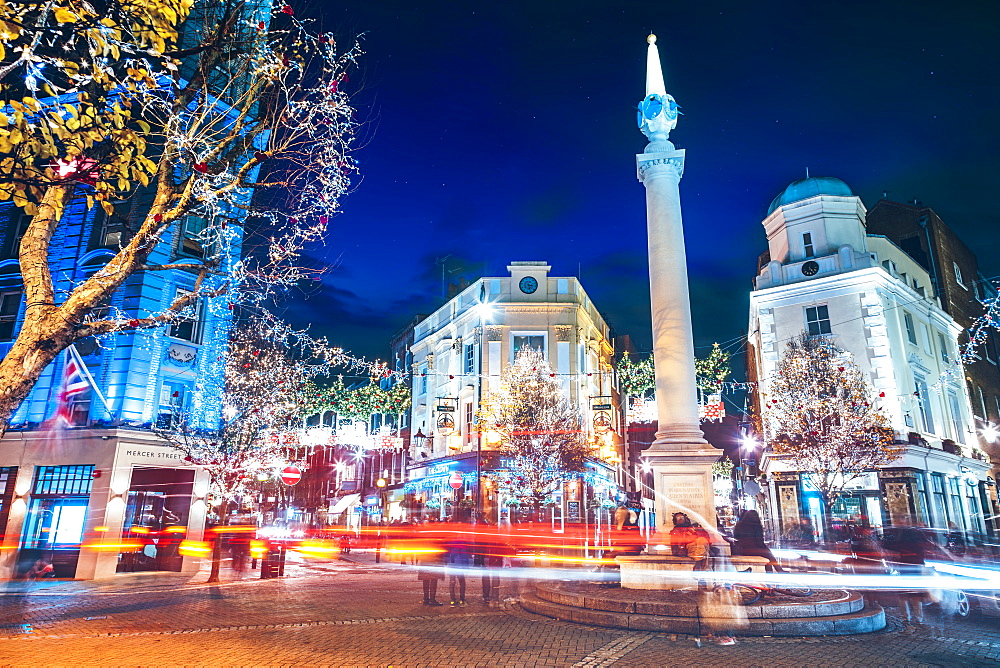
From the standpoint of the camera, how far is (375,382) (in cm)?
5519

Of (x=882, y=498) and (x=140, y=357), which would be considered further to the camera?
(x=882, y=498)

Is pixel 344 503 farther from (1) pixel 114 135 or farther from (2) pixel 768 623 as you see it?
(1) pixel 114 135

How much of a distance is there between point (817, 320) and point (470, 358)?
68.9 feet

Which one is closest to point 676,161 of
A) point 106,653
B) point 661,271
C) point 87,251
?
point 661,271

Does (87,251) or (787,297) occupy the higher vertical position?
(787,297)

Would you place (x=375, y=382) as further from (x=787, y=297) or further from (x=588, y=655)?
(x=588, y=655)

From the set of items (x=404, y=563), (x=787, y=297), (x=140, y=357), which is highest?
(x=787, y=297)

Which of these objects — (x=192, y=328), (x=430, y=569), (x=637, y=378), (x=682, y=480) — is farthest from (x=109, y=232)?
(x=637, y=378)

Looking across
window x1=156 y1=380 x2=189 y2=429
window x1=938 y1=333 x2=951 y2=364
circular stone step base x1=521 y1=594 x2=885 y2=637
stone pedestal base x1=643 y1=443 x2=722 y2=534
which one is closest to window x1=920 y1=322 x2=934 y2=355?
window x1=938 y1=333 x2=951 y2=364

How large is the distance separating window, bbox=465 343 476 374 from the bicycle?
2986 cm

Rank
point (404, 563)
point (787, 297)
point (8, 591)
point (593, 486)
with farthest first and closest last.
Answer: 1. point (593, 486)
2. point (787, 297)
3. point (404, 563)
4. point (8, 591)

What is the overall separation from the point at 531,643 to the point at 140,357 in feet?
63.9

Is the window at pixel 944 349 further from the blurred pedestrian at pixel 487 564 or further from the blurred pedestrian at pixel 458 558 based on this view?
the blurred pedestrian at pixel 458 558

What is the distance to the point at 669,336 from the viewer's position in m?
16.2
